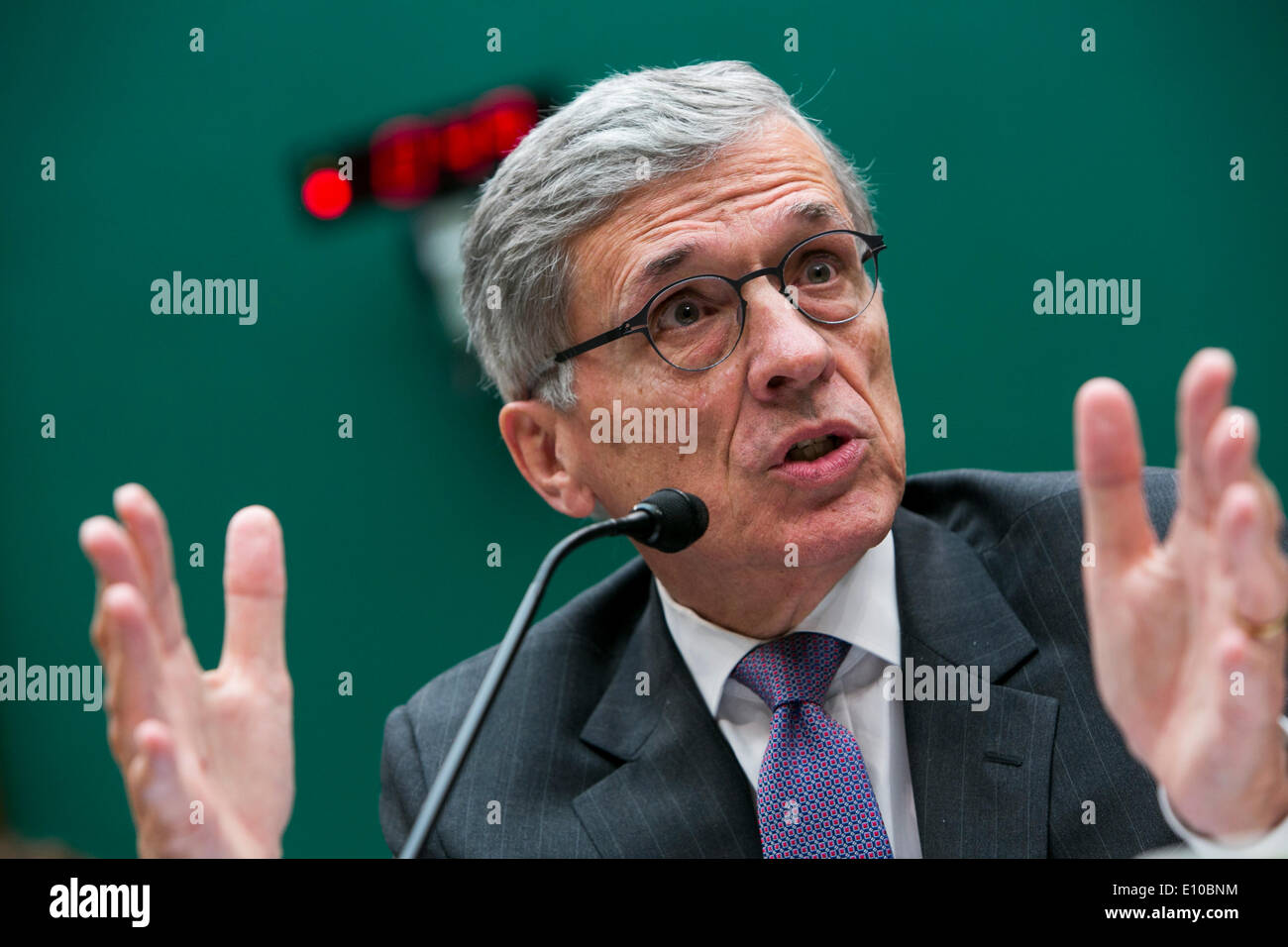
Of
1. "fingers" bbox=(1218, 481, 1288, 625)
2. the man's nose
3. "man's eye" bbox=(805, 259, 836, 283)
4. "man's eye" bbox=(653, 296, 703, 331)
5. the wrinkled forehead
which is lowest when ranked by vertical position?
"fingers" bbox=(1218, 481, 1288, 625)

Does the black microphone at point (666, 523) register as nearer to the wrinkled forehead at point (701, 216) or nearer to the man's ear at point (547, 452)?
the wrinkled forehead at point (701, 216)

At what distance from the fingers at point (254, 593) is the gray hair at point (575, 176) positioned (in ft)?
2.48

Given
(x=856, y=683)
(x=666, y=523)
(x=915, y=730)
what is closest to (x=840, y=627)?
(x=856, y=683)

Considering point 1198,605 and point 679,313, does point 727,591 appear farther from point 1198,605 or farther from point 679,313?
point 1198,605

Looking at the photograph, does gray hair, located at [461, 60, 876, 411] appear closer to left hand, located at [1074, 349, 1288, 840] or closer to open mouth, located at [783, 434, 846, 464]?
open mouth, located at [783, 434, 846, 464]

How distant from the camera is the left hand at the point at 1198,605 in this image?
36.4 inches

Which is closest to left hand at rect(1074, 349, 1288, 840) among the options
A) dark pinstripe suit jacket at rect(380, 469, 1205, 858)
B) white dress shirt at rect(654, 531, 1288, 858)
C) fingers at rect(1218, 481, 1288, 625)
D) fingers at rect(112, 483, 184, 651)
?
fingers at rect(1218, 481, 1288, 625)

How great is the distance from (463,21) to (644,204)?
1.24 metres

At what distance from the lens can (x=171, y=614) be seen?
1.13m

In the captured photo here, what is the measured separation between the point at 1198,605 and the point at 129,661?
938 millimetres

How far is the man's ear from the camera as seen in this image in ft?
6.45

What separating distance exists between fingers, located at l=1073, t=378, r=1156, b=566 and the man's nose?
607 millimetres

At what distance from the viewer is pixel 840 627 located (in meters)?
1.69
